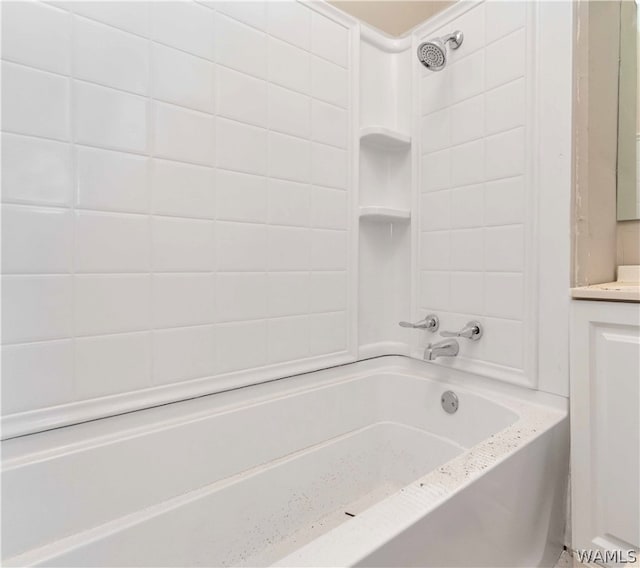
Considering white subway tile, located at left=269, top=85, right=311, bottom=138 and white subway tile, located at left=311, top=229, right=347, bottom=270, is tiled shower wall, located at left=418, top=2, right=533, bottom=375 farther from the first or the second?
white subway tile, located at left=269, top=85, right=311, bottom=138

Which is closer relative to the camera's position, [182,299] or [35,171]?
[35,171]

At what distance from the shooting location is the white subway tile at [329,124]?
1.37 meters

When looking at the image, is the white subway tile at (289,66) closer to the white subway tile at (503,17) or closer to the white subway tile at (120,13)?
the white subway tile at (120,13)

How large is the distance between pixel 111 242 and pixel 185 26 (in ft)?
2.21

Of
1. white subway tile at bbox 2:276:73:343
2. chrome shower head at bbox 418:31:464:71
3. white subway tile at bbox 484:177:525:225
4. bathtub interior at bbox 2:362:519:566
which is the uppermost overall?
chrome shower head at bbox 418:31:464:71

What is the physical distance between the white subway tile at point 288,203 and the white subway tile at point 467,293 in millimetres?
613

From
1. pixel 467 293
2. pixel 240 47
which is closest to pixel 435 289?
pixel 467 293

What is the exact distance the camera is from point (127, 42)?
3.25 ft

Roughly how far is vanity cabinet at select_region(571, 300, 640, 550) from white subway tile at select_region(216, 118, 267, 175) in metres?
1.07

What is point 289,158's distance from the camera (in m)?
1.30

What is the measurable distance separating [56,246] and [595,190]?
1.55 metres

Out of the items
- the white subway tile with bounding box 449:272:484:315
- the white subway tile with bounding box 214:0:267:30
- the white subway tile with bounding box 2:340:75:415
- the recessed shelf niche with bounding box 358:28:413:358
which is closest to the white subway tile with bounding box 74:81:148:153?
the white subway tile with bounding box 214:0:267:30

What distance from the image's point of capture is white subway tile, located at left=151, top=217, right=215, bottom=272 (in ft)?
3.43

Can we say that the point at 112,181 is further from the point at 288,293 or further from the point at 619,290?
the point at 619,290
